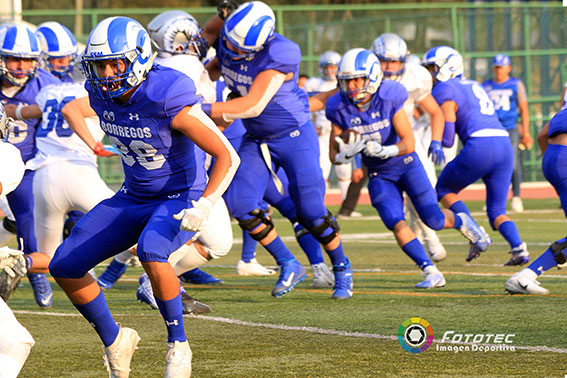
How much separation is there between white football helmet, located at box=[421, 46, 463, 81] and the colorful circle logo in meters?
3.88

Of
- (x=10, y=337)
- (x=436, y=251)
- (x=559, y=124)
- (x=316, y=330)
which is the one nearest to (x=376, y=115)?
(x=559, y=124)

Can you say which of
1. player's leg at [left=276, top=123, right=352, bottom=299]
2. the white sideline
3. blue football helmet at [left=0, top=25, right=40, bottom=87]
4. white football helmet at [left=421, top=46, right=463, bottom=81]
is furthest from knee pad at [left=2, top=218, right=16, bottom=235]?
white football helmet at [left=421, top=46, right=463, bottom=81]

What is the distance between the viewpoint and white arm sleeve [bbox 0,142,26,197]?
4.02m

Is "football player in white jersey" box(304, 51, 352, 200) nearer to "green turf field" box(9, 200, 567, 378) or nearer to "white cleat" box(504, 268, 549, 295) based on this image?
"green turf field" box(9, 200, 567, 378)

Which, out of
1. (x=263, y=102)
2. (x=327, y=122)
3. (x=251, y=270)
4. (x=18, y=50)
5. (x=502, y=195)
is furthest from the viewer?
(x=327, y=122)

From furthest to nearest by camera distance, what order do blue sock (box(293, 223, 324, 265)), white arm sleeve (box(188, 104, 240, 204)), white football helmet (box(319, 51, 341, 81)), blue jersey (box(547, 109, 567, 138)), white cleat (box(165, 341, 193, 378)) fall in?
white football helmet (box(319, 51, 341, 81)) < blue sock (box(293, 223, 324, 265)) < blue jersey (box(547, 109, 567, 138)) < white arm sleeve (box(188, 104, 240, 204)) < white cleat (box(165, 341, 193, 378))

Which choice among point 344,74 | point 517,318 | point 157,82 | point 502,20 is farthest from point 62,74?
point 502,20

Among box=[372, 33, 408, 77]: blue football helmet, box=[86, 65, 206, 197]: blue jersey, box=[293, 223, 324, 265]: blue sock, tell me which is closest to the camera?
box=[86, 65, 206, 197]: blue jersey

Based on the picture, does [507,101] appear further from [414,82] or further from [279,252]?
[279,252]

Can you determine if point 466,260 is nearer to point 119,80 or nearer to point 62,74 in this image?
point 62,74

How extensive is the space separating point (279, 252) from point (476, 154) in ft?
6.72

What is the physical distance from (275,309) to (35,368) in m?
2.01

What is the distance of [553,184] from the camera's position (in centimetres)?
671

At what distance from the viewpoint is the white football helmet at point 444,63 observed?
30.3ft
